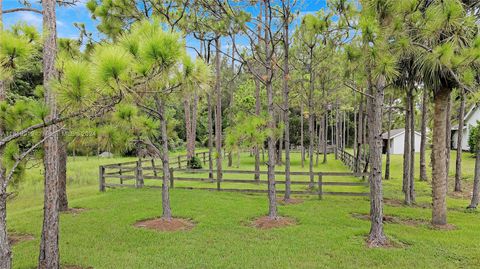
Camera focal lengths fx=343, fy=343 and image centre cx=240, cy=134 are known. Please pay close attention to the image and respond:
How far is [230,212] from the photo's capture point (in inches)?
326

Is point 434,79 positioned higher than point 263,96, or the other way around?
point 263,96

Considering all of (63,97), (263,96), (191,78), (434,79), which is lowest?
(63,97)

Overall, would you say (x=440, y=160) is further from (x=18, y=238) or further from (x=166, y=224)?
(x=18, y=238)

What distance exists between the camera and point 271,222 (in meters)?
7.32

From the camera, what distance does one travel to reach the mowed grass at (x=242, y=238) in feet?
17.0

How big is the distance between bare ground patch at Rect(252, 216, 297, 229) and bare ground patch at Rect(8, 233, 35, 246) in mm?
4385

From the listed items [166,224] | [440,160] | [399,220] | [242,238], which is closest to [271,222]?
[242,238]

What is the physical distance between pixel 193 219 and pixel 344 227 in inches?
129

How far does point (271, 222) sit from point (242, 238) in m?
1.19

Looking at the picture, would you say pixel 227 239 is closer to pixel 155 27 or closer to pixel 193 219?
pixel 193 219

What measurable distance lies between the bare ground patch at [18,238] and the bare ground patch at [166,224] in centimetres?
197

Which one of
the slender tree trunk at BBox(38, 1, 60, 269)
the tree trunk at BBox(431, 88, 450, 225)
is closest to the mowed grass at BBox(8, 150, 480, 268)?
the tree trunk at BBox(431, 88, 450, 225)

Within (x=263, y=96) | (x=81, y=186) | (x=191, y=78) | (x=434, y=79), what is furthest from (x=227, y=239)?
(x=263, y=96)

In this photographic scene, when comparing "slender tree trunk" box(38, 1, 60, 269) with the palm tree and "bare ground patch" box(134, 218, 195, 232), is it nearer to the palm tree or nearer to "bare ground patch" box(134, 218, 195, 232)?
"bare ground patch" box(134, 218, 195, 232)
